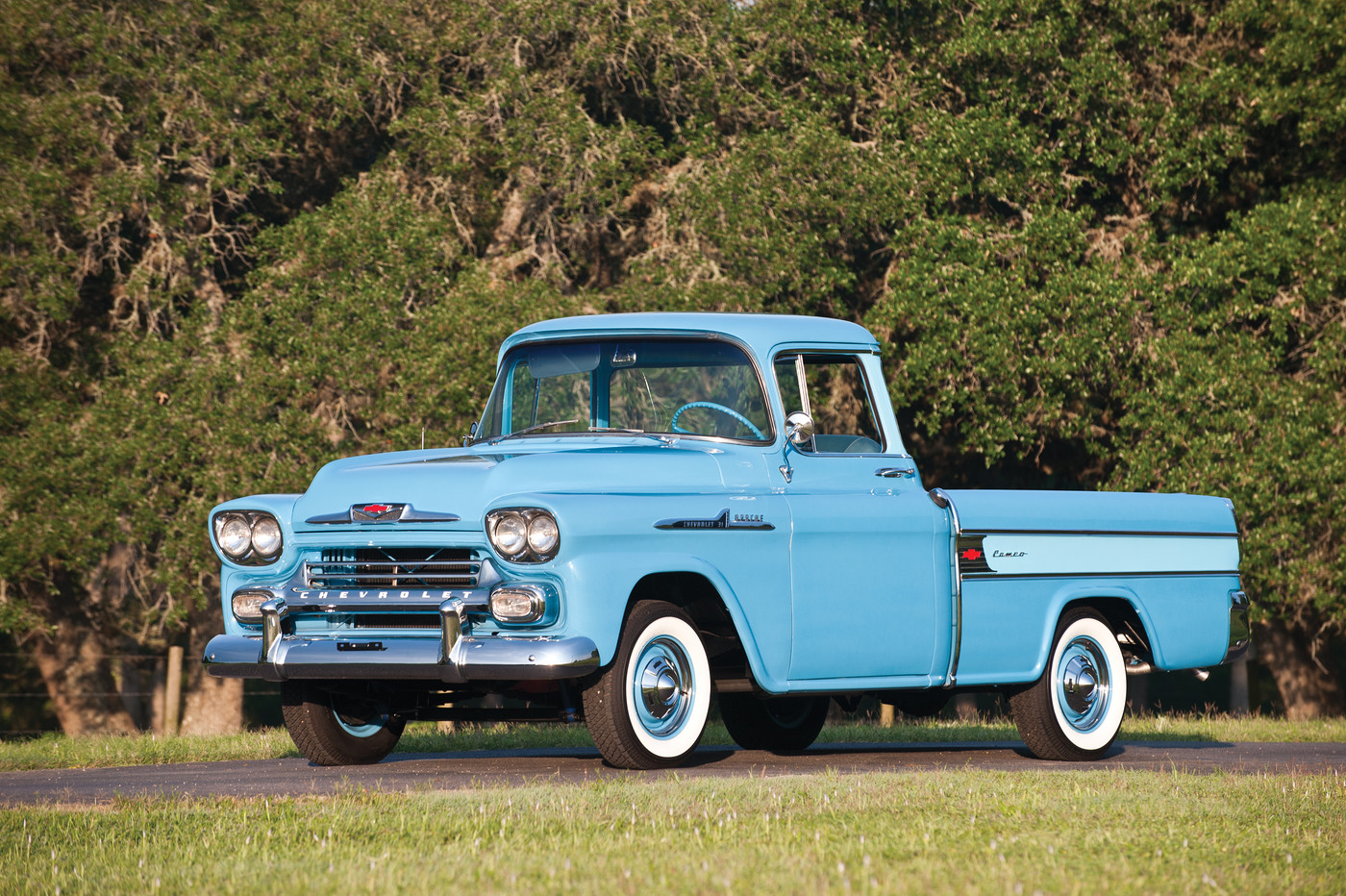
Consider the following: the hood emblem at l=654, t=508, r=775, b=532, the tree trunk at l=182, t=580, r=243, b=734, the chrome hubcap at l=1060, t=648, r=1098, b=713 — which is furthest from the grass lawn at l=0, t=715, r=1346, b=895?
the tree trunk at l=182, t=580, r=243, b=734

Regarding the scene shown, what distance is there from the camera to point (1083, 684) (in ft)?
34.4

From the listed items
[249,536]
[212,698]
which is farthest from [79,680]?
[249,536]

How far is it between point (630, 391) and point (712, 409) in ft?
1.67

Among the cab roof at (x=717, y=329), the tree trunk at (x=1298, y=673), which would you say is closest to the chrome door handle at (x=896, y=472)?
the cab roof at (x=717, y=329)

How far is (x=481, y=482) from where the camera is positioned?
8.33m

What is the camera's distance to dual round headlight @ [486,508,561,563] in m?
8.10

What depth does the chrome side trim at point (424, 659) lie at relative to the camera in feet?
26.1

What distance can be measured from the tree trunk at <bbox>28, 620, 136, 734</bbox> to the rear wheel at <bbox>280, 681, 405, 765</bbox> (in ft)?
42.7

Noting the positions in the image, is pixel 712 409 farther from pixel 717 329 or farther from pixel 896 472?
pixel 896 472

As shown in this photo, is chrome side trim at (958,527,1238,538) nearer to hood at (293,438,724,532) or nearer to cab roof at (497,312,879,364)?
cab roof at (497,312,879,364)

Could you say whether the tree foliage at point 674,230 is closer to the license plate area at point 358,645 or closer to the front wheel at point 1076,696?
the front wheel at point 1076,696

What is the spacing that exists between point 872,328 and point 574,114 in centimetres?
402

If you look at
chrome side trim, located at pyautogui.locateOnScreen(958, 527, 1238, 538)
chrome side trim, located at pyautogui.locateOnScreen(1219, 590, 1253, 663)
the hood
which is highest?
the hood

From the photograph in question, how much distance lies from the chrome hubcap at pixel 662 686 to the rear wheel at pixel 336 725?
1672 mm
